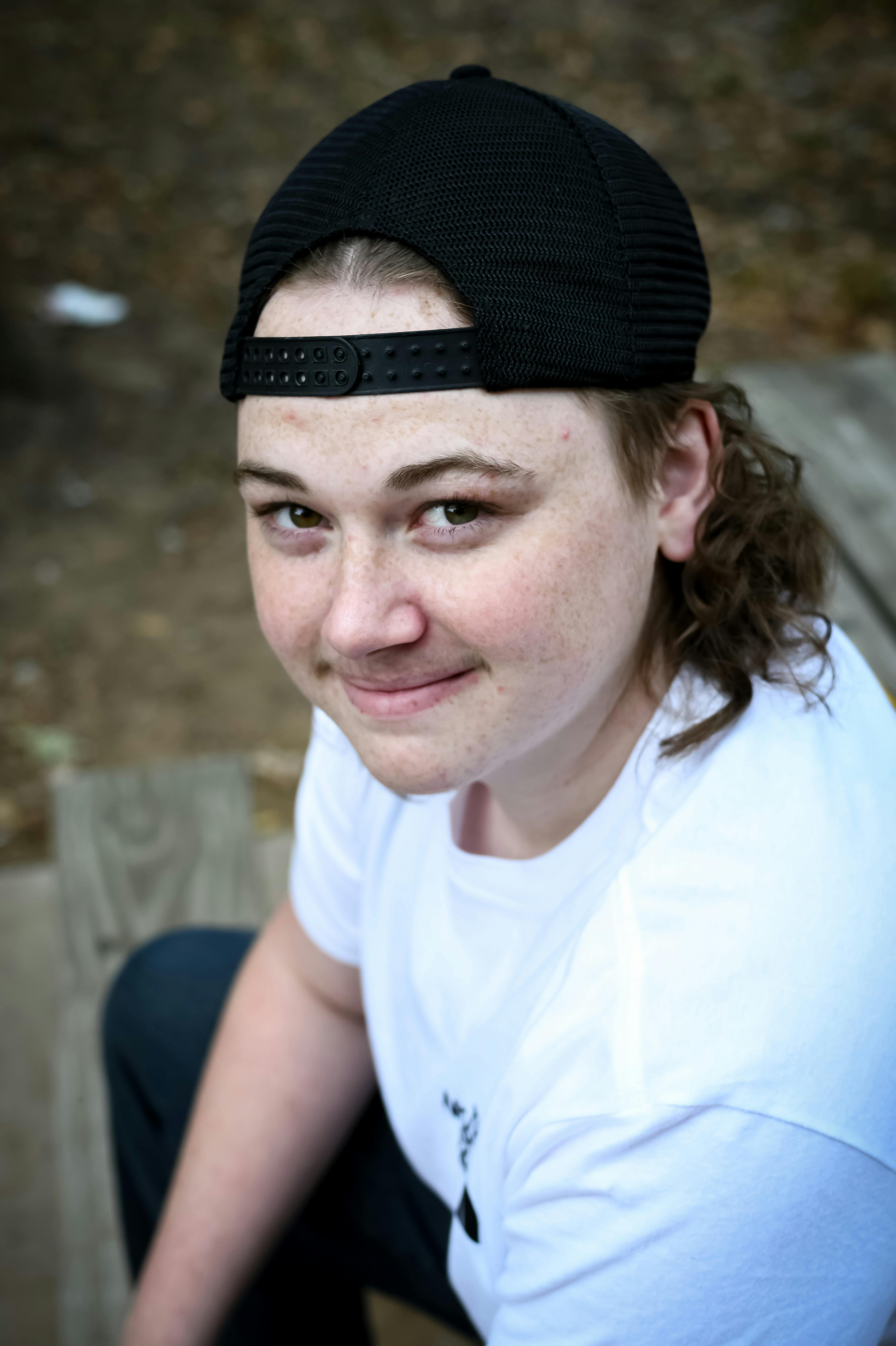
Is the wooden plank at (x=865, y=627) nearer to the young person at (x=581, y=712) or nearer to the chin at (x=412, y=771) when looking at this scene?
the young person at (x=581, y=712)

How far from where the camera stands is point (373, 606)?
3.33ft

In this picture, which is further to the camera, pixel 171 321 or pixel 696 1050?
pixel 171 321

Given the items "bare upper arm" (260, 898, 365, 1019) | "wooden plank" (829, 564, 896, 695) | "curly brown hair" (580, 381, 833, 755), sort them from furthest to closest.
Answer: "wooden plank" (829, 564, 896, 695) < "bare upper arm" (260, 898, 365, 1019) < "curly brown hair" (580, 381, 833, 755)

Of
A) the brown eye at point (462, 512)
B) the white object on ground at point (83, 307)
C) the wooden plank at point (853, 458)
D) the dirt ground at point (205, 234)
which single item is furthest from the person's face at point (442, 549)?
the white object on ground at point (83, 307)

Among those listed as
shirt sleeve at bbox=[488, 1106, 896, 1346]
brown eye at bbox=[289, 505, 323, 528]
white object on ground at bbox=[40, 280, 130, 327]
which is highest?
white object on ground at bbox=[40, 280, 130, 327]

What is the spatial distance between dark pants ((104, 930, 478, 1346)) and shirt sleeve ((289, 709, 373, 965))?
373mm

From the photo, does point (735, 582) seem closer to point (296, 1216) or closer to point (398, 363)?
point (398, 363)

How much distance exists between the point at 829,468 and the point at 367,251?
181 cm

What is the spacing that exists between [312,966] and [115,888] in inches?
26.5

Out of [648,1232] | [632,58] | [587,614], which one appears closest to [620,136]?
[587,614]

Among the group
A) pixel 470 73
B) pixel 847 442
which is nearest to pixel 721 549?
pixel 470 73

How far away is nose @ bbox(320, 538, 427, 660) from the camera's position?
101 cm

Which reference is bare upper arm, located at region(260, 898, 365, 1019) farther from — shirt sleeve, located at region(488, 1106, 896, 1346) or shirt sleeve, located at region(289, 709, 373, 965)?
shirt sleeve, located at region(488, 1106, 896, 1346)

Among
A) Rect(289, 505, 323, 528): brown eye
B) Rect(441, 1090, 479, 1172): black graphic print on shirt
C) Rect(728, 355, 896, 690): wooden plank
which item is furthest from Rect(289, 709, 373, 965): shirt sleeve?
Rect(728, 355, 896, 690): wooden plank
